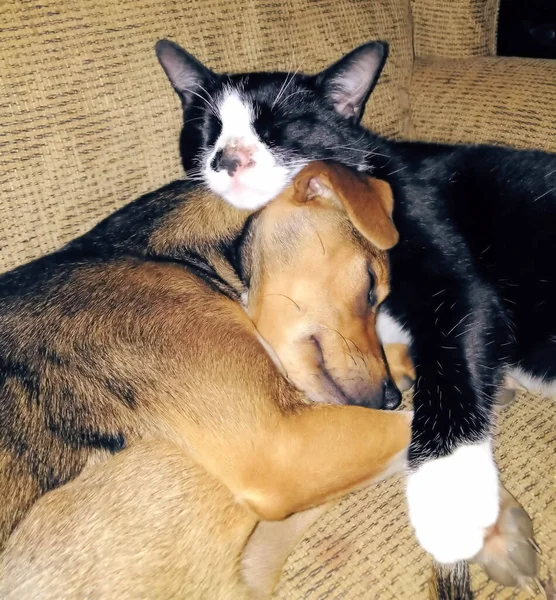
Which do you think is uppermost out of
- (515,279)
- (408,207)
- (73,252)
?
(73,252)

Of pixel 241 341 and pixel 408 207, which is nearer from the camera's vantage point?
pixel 241 341

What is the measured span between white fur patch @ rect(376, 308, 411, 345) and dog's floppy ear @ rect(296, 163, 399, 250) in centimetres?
38

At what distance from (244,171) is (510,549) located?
3.93ft

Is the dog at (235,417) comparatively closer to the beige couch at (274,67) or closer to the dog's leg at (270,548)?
the dog's leg at (270,548)

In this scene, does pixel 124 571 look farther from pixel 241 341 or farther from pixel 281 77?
pixel 281 77

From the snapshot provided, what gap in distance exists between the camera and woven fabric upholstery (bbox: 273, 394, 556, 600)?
4.07ft

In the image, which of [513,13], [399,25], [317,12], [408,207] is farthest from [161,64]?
[513,13]

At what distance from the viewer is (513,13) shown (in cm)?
324

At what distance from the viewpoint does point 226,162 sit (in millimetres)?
1791

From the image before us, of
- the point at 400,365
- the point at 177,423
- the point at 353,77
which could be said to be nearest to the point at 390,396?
the point at 400,365

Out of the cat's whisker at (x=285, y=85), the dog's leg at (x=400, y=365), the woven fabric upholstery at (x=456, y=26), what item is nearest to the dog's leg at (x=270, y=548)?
the dog's leg at (x=400, y=365)

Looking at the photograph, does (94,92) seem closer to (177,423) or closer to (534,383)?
(177,423)

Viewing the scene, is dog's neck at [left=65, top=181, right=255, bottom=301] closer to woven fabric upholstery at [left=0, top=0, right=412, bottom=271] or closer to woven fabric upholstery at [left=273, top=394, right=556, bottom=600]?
woven fabric upholstery at [left=0, top=0, right=412, bottom=271]

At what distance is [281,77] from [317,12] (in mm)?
295
